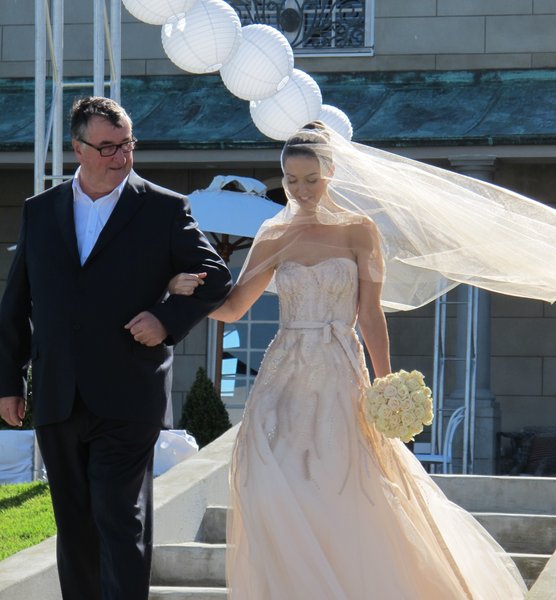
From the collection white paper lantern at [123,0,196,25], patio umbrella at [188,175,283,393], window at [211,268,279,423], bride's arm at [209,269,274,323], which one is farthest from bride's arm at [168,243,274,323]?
window at [211,268,279,423]

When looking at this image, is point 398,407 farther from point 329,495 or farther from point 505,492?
point 505,492

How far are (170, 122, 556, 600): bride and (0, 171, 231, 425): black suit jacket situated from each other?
5.9 inches

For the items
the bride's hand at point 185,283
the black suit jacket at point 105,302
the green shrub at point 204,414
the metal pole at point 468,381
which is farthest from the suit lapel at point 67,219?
the green shrub at point 204,414

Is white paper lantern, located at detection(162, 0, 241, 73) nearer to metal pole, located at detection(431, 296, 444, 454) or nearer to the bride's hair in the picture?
metal pole, located at detection(431, 296, 444, 454)

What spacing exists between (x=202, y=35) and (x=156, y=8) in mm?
431

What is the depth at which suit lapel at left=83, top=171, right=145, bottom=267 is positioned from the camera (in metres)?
5.02

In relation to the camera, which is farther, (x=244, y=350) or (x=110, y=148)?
(x=244, y=350)

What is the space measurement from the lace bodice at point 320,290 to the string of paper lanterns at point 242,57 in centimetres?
367

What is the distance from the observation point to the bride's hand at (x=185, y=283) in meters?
4.98

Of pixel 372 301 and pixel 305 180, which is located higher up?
pixel 305 180

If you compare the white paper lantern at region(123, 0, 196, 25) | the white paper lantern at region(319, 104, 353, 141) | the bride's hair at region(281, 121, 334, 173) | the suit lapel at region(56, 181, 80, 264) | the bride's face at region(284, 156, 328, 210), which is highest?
the white paper lantern at region(123, 0, 196, 25)

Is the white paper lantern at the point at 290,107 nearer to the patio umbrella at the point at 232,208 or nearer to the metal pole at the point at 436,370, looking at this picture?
the patio umbrella at the point at 232,208

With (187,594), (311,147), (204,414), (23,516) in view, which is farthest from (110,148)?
(204,414)

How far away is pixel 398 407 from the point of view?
208 inches
